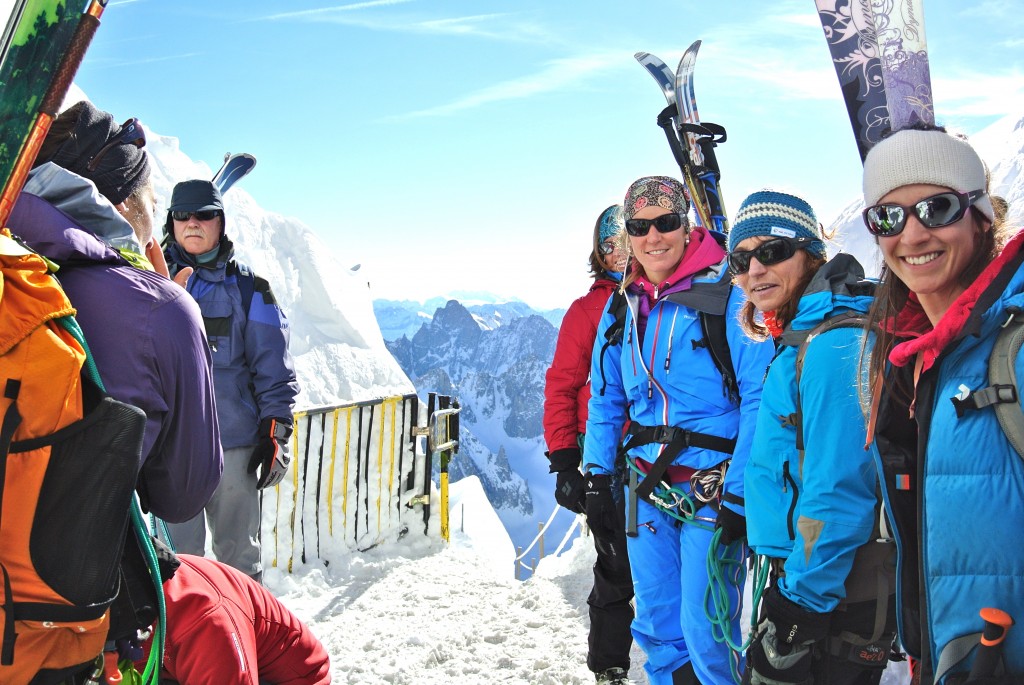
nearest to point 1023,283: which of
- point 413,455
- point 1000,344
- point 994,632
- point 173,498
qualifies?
point 1000,344

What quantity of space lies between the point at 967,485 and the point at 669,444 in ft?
5.79

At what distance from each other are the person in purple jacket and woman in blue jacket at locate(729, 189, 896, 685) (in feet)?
5.20

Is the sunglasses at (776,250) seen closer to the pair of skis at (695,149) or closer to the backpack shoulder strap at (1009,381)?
the backpack shoulder strap at (1009,381)

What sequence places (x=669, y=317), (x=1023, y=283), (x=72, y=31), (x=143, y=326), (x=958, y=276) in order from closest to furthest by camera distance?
1. (x=1023, y=283)
2. (x=72, y=31)
3. (x=958, y=276)
4. (x=143, y=326)
5. (x=669, y=317)

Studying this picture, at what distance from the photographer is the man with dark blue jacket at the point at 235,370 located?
13.4 feet

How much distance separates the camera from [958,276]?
1.51 metres

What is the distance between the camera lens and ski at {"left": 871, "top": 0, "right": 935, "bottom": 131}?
1.91 m

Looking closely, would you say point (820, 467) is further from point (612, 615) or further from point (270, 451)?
point (270, 451)

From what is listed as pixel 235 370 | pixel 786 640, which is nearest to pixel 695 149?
pixel 235 370

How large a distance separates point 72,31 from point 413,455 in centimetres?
630

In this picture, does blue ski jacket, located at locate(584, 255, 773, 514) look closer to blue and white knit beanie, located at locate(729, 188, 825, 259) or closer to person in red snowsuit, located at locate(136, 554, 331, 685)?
blue and white knit beanie, located at locate(729, 188, 825, 259)

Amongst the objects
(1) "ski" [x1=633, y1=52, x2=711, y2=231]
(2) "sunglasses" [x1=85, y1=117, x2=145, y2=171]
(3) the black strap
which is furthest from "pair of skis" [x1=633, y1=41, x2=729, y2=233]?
(2) "sunglasses" [x1=85, y1=117, x2=145, y2=171]

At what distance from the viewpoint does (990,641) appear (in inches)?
49.3

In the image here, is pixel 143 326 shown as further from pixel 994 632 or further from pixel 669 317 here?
pixel 669 317
